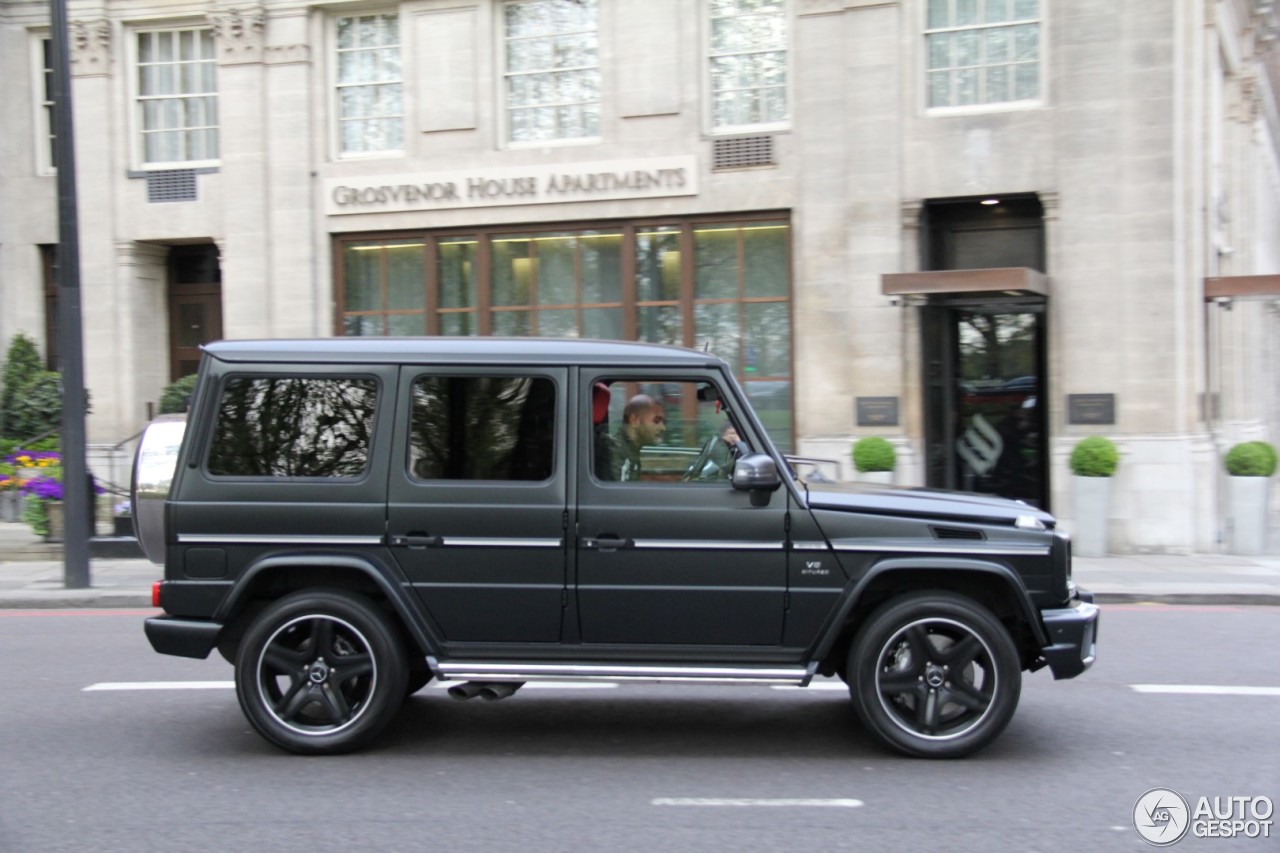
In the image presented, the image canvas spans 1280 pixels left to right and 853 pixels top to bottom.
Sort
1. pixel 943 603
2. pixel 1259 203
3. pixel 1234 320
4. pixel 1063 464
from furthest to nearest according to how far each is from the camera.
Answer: pixel 1259 203, pixel 1234 320, pixel 1063 464, pixel 943 603

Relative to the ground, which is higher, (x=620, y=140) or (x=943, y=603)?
(x=620, y=140)

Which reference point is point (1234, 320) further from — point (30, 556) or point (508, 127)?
point (30, 556)

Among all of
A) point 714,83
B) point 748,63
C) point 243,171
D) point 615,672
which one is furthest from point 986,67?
point 615,672

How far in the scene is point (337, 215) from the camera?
17531 millimetres

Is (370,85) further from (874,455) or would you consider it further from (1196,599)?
(1196,599)

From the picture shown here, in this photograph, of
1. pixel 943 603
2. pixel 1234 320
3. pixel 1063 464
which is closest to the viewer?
pixel 943 603

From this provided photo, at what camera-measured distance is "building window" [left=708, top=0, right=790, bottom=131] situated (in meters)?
16.1

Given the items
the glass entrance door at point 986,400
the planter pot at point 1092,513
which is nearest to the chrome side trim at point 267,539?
the planter pot at point 1092,513

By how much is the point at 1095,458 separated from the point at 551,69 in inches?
347

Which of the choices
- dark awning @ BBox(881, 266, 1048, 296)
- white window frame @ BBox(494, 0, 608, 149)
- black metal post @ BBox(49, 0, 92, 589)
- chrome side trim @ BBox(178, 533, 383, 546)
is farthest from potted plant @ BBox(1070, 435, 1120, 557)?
black metal post @ BBox(49, 0, 92, 589)

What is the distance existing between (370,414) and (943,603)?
9.82 feet

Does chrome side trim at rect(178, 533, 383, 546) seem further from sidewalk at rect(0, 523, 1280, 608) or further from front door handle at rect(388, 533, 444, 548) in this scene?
sidewalk at rect(0, 523, 1280, 608)

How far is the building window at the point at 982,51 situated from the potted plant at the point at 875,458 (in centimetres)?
437

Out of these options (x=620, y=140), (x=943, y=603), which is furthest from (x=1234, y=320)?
(x=943, y=603)
